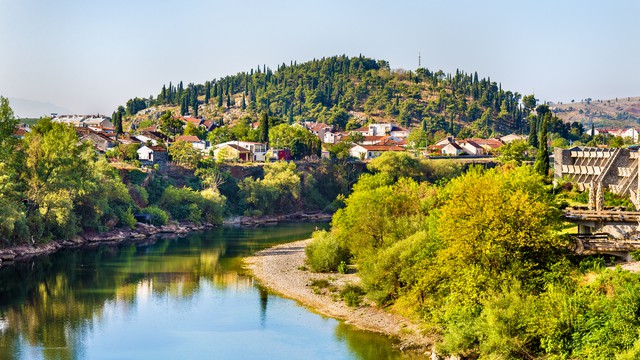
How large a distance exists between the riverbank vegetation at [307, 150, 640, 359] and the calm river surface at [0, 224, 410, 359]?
326 centimetres

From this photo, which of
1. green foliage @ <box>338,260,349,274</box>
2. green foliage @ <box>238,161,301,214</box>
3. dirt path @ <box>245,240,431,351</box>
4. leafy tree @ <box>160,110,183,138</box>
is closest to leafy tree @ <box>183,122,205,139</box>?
leafy tree @ <box>160,110,183,138</box>

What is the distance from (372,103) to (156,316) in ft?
487

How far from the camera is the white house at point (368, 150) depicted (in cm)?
12556

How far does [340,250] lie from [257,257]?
10719 mm

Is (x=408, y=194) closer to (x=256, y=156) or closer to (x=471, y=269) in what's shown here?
(x=471, y=269)

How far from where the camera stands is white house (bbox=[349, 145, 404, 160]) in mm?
125562

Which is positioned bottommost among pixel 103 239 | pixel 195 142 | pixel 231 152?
pixel 103 239

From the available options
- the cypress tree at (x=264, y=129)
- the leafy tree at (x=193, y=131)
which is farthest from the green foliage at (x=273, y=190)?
the leafy tree at (x=193, y=131)

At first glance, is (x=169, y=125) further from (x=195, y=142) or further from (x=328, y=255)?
(x=328, y=255)

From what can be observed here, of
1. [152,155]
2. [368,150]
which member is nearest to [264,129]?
[368,150]

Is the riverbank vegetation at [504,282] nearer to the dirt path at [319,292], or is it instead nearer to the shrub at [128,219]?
the dirt path at [319,292]

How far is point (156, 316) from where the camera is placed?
41.2 metres

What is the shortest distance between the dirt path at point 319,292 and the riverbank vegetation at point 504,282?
0.80 m

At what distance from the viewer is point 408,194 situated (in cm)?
5122
